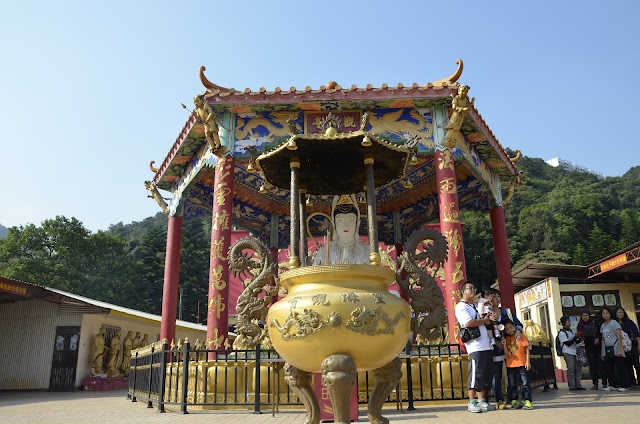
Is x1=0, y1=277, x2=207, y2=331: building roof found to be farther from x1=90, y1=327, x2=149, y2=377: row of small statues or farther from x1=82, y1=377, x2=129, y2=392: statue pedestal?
x1=82, y1=377, x2=129, y2=392: statue pedestal

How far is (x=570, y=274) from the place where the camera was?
19562mm

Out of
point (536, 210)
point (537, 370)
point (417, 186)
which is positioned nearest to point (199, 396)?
point (537, 370)

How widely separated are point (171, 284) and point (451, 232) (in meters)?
7.00

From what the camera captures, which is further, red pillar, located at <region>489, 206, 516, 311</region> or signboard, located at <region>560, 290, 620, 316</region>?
signboard, located at <region>560, 290, 620, 316</region>

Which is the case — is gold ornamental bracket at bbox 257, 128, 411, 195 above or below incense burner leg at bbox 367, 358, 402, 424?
above

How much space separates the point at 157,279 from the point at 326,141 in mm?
42486

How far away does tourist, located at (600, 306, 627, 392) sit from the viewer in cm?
947

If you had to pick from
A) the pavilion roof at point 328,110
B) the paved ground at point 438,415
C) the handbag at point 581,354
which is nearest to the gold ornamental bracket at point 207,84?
the pavilion roof at point 328,110

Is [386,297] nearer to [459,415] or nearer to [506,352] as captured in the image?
[459,415]

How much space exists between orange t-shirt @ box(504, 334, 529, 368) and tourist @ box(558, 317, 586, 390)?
4374 millimetres

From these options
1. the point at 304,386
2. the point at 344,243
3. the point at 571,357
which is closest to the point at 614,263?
the point at 571,357

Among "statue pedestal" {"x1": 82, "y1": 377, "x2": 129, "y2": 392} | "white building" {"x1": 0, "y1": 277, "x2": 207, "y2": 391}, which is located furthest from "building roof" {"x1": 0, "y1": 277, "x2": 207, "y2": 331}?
"statue pedestal" {"x1": 82, "y1": 377, "x2": 129, "y2": 392}

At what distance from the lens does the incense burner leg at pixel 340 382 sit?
3.94 metres

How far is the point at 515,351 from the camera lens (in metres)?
7.09
